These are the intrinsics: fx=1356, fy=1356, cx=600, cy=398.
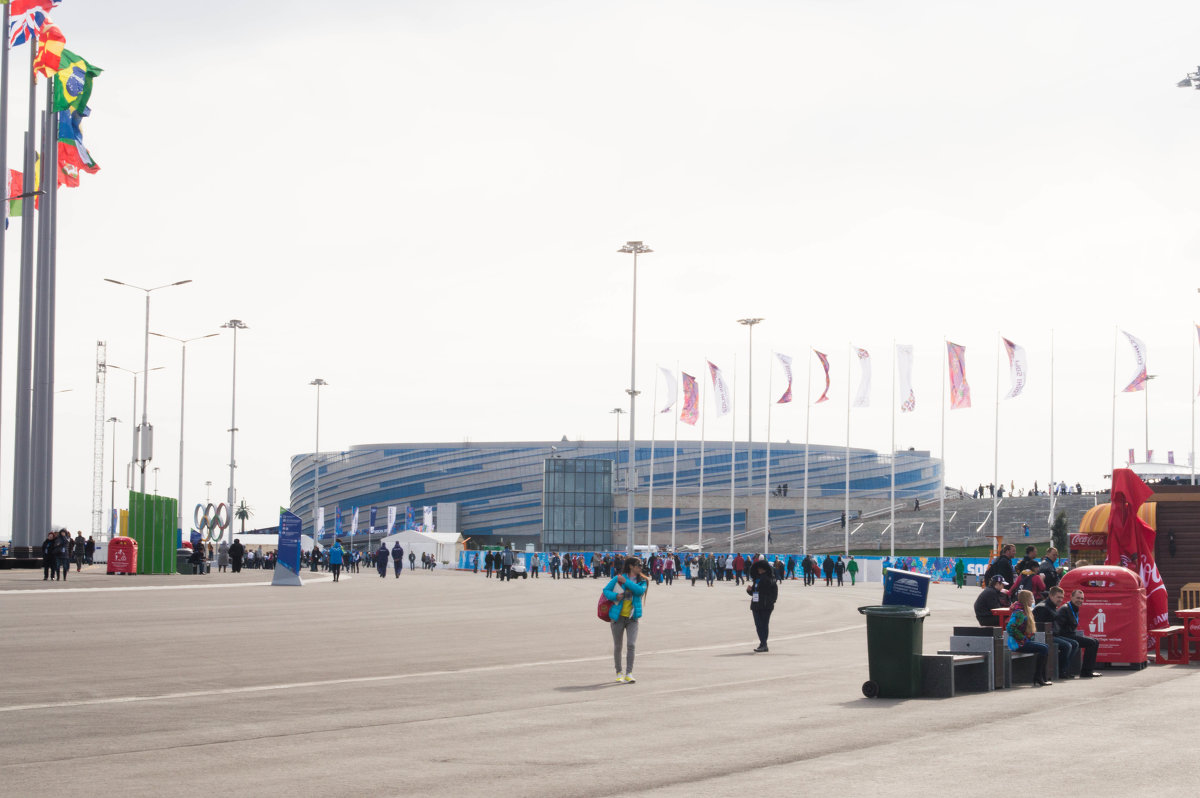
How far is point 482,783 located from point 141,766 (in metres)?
2.58

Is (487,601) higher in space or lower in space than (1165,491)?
lower

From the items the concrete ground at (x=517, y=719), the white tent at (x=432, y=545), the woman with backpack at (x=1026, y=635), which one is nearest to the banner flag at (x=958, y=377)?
the white tent at (x=432, y=545)

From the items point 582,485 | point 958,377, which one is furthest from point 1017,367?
point 582,485

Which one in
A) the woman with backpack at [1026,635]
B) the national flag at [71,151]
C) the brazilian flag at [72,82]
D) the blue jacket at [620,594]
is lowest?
the woman with backpack at [1026,635]

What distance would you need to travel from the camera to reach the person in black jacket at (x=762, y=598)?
71.5ft

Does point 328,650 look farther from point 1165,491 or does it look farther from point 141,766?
point 1165,491

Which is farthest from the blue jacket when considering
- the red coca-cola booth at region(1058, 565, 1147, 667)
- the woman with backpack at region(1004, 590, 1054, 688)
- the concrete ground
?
the red coca-cola booth at region(1058, 565, 1147, 667)

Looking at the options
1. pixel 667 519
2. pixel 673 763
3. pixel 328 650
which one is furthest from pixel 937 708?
pixel 667 519

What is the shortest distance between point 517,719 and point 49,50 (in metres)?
43.1

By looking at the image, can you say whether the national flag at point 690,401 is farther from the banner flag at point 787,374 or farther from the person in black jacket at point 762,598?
the person in black jacket at point 762,598

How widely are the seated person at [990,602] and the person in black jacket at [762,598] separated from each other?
3751 mm

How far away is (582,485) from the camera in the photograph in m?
132

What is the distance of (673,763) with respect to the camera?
10.0m

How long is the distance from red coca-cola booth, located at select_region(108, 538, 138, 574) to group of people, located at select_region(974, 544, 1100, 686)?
3413 centimetres
